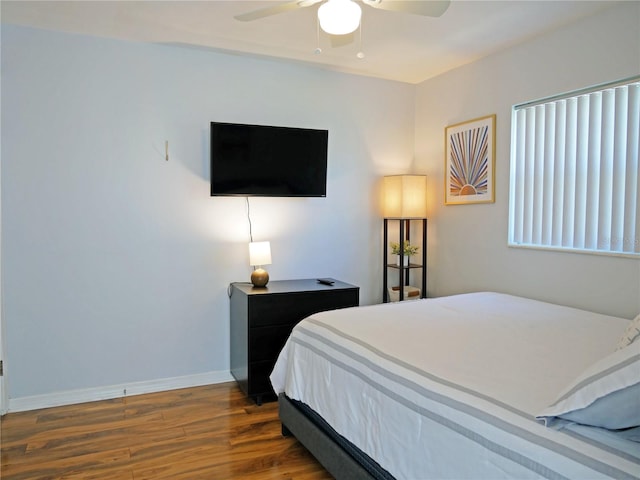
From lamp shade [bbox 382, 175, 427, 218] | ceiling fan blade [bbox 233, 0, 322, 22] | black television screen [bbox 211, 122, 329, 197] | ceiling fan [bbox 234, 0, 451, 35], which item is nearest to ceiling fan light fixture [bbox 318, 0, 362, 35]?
ceiling fan [bbox 234, 0, 451, 35]

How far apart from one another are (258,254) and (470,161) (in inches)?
72.4

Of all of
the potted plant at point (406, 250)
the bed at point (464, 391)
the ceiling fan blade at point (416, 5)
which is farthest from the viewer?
the potted plant at point (406, 250)

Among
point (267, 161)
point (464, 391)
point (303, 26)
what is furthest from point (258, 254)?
point (464, 391)

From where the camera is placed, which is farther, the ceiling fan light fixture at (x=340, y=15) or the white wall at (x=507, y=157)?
the white wall at (x=507, y=157)

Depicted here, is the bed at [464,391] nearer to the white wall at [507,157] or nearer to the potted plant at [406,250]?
the white wall at [507,157]

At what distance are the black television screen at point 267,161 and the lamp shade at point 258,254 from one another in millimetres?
398

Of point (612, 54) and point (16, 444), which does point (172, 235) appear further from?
point (612, 54)

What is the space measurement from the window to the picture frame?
191 mm

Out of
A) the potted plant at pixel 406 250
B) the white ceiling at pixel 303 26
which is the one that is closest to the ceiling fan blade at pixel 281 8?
the white ceiling at pixel 303 26

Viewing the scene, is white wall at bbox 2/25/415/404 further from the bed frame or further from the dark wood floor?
the bed frame

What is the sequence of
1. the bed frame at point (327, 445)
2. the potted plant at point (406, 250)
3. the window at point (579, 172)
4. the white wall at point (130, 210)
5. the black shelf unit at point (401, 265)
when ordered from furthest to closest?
the potted plant at point (406, 250)
the black shelf unit at point (401, 265)
the white wall at point (130, 210)
the window at point (579, 172)
the bed frame at point (327, 445)

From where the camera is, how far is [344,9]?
1.98 m

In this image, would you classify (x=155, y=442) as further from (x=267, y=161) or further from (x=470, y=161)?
(x=470, y=161)

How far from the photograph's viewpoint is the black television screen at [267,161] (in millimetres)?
3457
